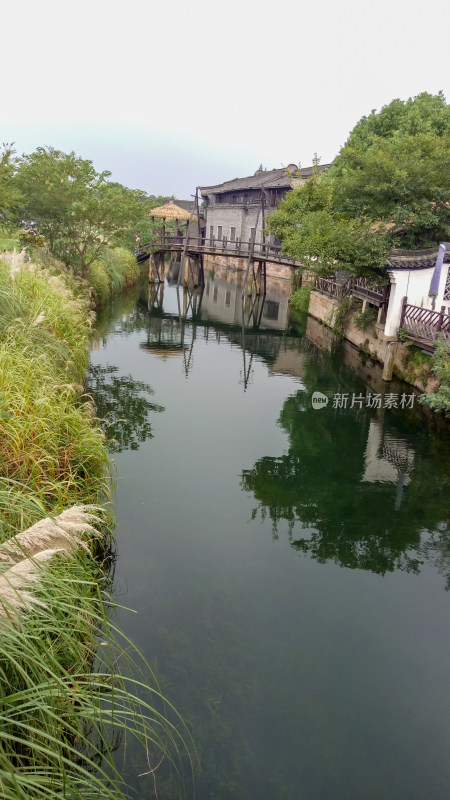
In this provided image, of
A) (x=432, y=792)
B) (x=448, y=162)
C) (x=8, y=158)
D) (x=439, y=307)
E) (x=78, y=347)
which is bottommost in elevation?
(x=432, y=792)

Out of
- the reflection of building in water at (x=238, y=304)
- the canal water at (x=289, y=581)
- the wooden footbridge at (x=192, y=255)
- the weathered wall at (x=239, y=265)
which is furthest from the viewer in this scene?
the weathered wall at (x=239, y=265)

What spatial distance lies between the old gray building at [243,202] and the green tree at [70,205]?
17623 mm

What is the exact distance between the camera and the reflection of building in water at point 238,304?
23.4 meters

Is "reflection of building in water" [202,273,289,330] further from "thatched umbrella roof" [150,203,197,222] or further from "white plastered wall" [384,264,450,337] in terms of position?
"white plastered wall" [384,264,450,337]

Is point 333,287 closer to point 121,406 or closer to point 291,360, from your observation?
point 291,360

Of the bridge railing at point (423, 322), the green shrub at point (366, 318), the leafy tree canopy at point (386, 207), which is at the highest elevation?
the leafy tree canopy at point (386, 207)

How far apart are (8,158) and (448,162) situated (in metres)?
11.5

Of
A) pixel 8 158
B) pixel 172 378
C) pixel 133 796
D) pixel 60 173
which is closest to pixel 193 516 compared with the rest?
pixel 133 796

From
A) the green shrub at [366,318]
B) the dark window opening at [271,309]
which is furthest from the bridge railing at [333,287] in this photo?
the dark window opening at [271,309]

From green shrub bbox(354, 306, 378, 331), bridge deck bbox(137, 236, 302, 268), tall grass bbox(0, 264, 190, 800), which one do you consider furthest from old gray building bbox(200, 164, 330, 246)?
tall grass bbox(0, 264, 190, 800)

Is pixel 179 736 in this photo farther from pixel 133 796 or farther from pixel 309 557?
pixel 309 557

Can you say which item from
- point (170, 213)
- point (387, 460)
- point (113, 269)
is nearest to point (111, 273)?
point (113, 269)

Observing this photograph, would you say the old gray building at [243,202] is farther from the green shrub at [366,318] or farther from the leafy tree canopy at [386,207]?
the green shrub at [366,318]

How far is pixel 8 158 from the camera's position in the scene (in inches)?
538
